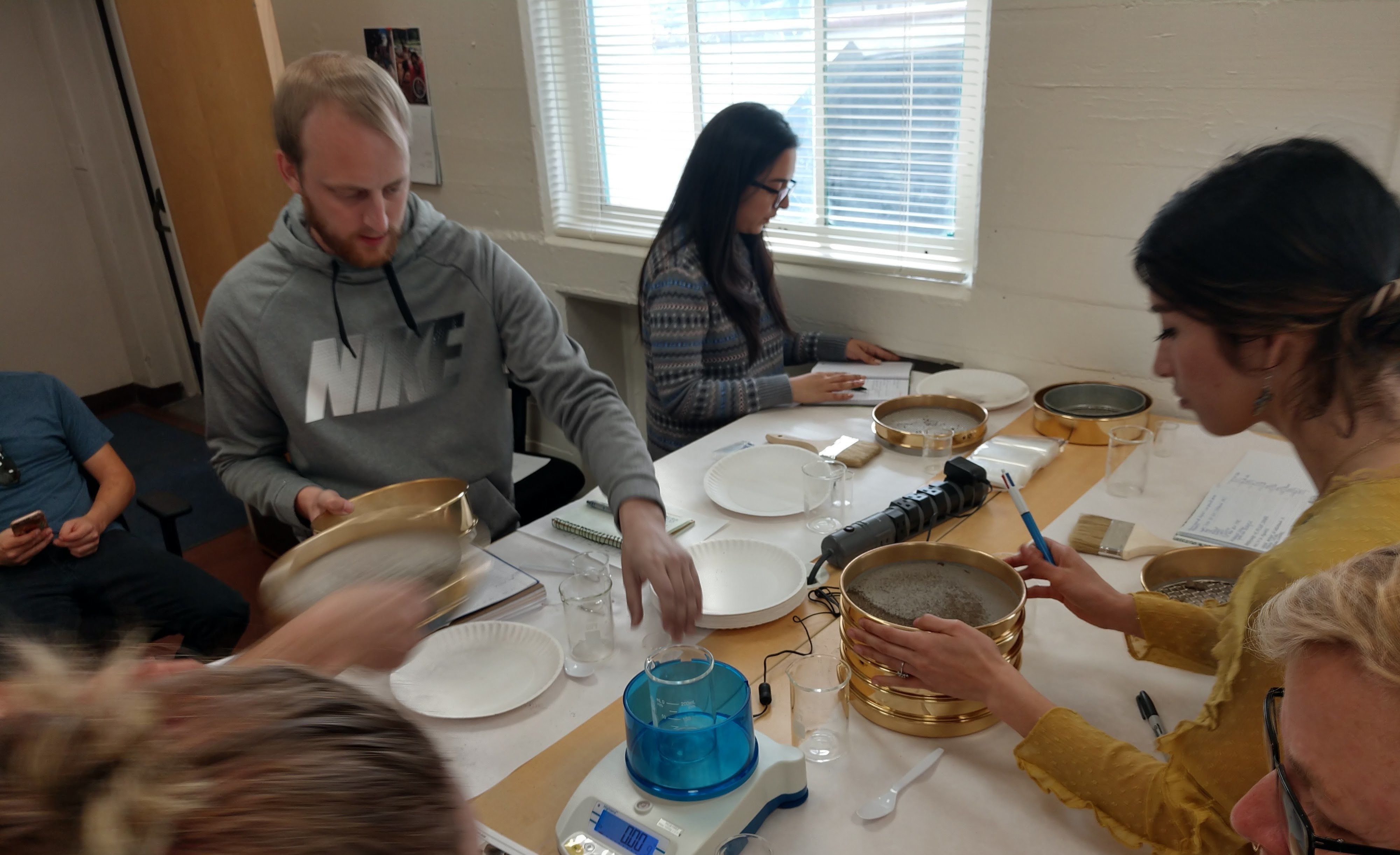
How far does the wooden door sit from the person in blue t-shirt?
3.93ft

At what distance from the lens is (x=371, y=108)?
4.92 feet

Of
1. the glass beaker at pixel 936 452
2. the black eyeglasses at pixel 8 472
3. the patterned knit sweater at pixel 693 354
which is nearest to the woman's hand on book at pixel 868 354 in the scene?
the patterned knit sweater at pixel 693 354

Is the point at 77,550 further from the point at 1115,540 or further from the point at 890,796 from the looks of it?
the point at 1115,540

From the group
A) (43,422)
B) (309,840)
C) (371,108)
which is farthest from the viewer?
(43,422)

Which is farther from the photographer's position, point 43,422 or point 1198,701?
point 43,422

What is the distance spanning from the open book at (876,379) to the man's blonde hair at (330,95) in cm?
127

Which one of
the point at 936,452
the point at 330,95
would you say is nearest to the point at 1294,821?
the point at 936,452

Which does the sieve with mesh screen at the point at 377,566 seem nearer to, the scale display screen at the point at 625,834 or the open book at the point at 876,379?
the scale display screen at the point at 625,834

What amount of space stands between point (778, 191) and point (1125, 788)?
1.77m

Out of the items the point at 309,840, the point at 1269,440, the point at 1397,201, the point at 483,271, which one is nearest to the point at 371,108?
the point at 483,271

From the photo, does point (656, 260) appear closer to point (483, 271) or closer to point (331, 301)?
point (483, 271)

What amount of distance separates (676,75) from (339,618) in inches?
102

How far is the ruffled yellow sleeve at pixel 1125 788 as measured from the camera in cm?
89

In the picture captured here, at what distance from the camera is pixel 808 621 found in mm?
1331
